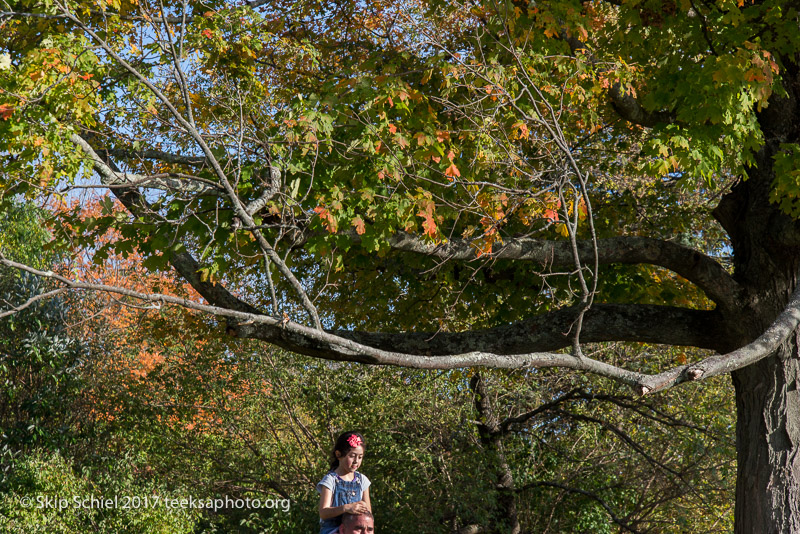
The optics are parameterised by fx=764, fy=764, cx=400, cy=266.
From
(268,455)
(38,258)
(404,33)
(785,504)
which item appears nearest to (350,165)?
(404,33)

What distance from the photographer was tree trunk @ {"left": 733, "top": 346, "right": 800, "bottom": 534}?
6.49 m

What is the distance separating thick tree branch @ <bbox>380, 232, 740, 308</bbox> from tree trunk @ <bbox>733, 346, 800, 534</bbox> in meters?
0.75

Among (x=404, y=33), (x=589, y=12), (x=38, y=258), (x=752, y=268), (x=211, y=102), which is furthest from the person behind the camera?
(x=38, y=258)

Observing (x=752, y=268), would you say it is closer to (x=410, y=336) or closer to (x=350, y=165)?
(x=410, y=336)

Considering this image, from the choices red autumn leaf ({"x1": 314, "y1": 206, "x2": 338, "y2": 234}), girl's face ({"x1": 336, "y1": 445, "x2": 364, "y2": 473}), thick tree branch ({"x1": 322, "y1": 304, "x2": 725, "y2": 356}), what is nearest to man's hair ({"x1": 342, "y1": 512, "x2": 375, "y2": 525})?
girl's face ({"x1": 336, "y1": 445, "x2": 364, "y2": 473})

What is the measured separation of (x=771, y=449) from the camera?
6.68 m

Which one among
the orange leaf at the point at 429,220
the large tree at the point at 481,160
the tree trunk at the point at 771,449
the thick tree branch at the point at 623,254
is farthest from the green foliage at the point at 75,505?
the tree trunk at the point at 771,449

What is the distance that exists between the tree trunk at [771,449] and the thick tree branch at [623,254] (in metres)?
0.75

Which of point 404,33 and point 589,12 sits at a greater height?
point 404,33

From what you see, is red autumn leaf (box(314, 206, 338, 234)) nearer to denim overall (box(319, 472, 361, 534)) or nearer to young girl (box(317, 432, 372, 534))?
young girl (box(317, 432, 372, 534))

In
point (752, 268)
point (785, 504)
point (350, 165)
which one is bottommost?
point (785, 504)

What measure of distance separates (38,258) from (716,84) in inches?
395

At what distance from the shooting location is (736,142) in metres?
6.41

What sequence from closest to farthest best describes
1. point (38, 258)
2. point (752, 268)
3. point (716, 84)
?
point (716, 84), point (752, 268), point (38, 258)
